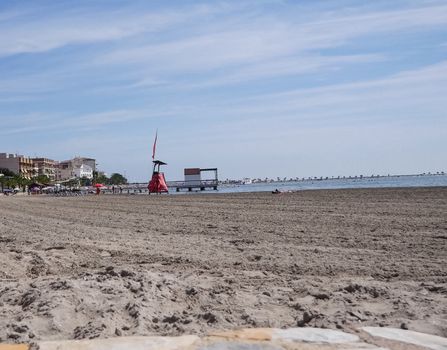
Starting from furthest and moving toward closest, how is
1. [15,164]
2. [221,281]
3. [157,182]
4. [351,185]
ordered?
[15,164], [351,185], [157,182], [221,281]

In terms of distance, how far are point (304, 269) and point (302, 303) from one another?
1.90 m

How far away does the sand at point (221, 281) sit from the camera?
4.52 m

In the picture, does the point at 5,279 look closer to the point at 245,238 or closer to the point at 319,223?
the point at 245,238

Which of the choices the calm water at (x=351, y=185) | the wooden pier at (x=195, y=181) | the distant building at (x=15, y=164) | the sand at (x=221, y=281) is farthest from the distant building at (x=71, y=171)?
the sand at (x=221, y=281)

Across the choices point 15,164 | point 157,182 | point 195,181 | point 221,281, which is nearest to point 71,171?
point 15,164

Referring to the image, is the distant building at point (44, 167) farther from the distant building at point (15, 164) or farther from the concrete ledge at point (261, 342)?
the concrete ledge at point (261, 342)

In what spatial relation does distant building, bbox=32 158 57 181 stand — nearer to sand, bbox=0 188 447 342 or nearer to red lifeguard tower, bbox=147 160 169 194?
red lifeguard tower, bbox=147 160 169 194

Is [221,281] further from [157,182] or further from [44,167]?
[44,167]

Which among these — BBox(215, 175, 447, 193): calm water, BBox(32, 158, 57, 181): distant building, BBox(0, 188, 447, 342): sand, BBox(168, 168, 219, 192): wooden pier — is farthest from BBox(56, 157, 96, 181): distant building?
BBox(0, 188, 447, 342): sand

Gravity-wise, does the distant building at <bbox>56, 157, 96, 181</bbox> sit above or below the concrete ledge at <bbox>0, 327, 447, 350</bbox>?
above

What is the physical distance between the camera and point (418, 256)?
7.72 meters

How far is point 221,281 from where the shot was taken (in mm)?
6047

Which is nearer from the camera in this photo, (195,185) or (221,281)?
(221,281)

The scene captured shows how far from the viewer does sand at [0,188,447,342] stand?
452 centimetres
